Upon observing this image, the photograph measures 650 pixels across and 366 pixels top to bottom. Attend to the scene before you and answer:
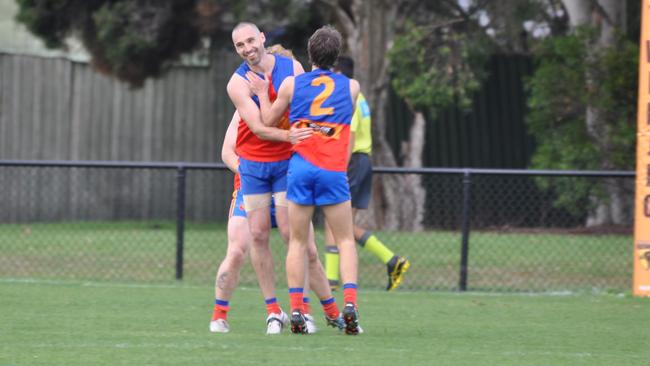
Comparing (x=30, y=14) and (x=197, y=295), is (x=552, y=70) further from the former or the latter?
(x=30, y=14)

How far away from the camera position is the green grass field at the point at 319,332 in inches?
284

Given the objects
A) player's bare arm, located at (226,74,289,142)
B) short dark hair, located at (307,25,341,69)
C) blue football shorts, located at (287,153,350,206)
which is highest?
short dark hair, located at (307,25,341,69)

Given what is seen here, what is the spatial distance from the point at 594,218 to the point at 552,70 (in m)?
1.81

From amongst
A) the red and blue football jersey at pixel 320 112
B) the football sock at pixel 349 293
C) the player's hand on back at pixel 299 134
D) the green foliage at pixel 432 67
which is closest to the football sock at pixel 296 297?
the football sock at pixel 349 293

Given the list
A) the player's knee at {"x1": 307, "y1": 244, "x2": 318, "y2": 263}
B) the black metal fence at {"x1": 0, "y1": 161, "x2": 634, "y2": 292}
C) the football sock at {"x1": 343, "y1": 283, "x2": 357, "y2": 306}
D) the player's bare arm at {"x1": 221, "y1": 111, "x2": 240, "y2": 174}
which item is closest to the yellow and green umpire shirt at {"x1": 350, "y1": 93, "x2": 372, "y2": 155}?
the black metal fence at {"x1": 0, "y1": 161, "x2": 634, "y2": 292}

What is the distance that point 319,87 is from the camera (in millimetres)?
7871

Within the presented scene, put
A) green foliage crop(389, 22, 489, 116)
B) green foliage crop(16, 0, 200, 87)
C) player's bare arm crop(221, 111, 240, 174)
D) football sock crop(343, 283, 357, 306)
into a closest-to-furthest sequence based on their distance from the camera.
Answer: football sock crop(343, 283, 357, 306), player's bare arm crop(221, 111, 240, 174), green foliage crop(389, 22, 489, 116), green foliage crop(16, 0, 200, 87)

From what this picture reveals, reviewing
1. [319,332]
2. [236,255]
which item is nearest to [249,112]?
[236,255]

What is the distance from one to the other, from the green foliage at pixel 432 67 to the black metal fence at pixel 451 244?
1.43 m

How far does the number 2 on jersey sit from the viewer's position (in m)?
7.88

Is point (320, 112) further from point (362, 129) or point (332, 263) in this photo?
point (332, 263)

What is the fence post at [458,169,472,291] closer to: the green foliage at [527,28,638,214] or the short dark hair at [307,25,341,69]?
the green foliage at [527,28,638,214]

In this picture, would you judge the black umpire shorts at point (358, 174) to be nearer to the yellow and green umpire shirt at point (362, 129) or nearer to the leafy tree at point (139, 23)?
the yellow and green umpire shirt at point (362, 129)

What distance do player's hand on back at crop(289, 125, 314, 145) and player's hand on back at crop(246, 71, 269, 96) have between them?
0.35 m
